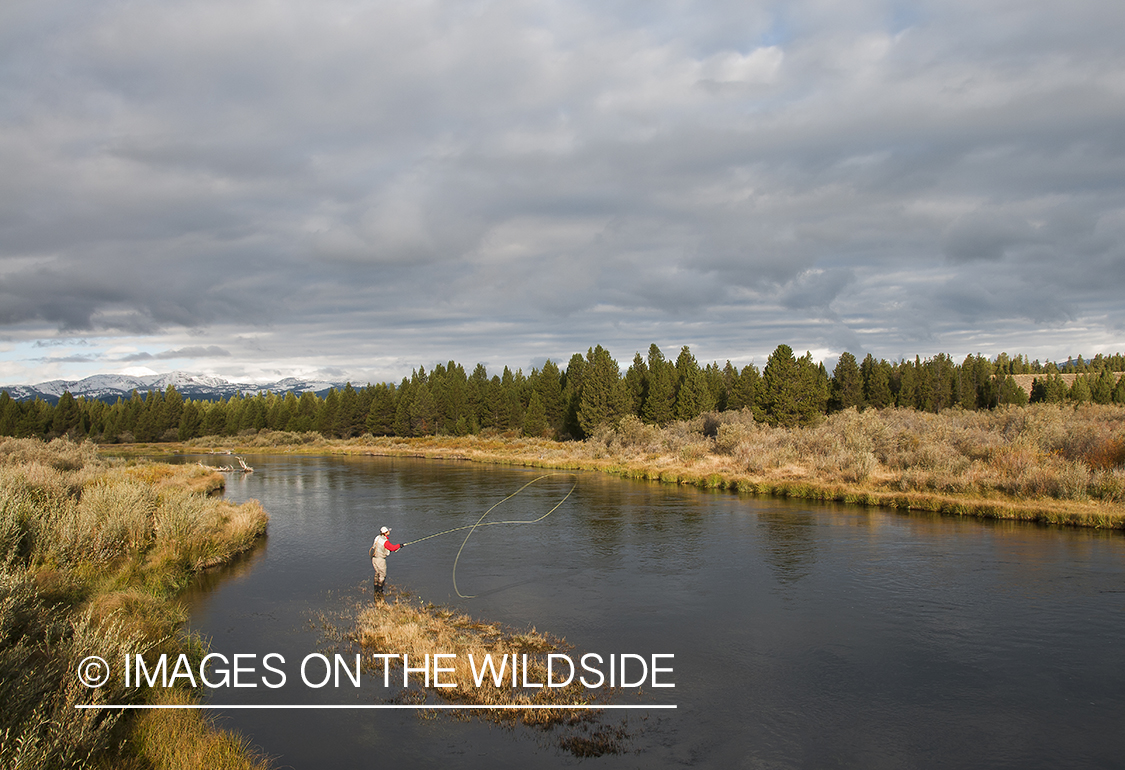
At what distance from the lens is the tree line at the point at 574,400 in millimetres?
74562

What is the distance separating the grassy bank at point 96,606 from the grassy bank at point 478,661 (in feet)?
10.7

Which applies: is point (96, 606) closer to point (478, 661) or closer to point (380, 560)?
point (380, 560)

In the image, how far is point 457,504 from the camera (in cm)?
3553

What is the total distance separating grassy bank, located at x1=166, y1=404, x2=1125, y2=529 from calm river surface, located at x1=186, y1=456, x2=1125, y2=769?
3127mm

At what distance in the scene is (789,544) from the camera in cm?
2384

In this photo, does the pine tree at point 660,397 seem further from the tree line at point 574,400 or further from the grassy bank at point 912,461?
the grassy bank at point 912,461

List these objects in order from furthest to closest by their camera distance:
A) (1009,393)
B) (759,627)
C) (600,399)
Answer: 1. (1009,393)
2. (600,399)
3. (759,627)

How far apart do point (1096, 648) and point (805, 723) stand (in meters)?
7.65

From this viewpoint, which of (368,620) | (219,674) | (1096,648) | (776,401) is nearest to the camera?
(219,674)

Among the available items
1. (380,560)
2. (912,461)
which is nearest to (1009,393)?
(912,461)

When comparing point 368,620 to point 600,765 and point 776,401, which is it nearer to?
point 600,765

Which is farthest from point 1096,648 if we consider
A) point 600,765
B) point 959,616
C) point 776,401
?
point 776,401

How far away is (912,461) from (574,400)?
168ft

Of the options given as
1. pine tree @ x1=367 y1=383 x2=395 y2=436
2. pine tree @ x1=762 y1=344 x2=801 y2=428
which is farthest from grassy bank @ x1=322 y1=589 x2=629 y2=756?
pine tree @ x1=367 y1=383 x2=395 y2=436
